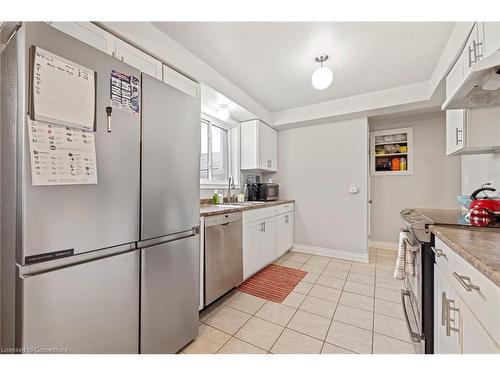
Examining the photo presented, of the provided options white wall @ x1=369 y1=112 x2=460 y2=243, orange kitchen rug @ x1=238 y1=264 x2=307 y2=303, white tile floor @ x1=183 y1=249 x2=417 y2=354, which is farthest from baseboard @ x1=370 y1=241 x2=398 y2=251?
orange kitchen rug @ x1=238 y1=264 x2=307 y2=303

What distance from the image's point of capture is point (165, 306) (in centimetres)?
A: 129

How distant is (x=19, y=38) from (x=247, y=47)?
1.60 m

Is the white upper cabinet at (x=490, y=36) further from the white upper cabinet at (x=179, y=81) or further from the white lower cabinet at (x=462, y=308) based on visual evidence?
the white upper cabinet at (x=179, y=81)

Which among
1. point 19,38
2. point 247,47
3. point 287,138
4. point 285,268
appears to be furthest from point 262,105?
point 19,38

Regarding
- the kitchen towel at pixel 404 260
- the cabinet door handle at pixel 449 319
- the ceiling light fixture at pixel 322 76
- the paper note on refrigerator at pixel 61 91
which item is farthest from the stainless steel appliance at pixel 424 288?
the paper note on refrigerator at pixel 61 91

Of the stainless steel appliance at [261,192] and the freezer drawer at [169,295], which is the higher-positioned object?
the stainless steel appliance at [261,192]

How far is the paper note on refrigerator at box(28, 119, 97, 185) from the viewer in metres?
0.82

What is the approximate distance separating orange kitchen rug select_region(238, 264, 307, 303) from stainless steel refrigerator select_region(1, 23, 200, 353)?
0.96m

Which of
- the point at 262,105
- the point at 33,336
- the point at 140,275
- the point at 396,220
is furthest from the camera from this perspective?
the point at 396,220

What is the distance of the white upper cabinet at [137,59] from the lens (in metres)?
1.40

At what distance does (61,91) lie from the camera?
0.88m

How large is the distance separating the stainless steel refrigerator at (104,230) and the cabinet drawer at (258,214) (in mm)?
982

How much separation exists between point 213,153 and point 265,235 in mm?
1439

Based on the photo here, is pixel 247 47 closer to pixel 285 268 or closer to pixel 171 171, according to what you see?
pixel 171 171
